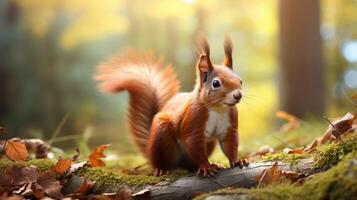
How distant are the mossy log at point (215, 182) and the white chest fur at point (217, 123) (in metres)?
0.16

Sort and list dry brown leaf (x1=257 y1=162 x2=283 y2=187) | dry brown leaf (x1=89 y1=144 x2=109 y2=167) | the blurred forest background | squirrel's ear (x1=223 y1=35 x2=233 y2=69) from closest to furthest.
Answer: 1. dry brown leaf (x1=257 y1=162 x2=283 y2=187)
2. squirrel's ear (x1=223 y1=35 x2=233 y2=69)
3. dry brown leaf (x1=89 y1=144 x2=109 y2=167)
4. the blurred forest background

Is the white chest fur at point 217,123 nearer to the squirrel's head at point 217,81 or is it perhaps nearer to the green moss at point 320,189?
the squirrel's head at point 217,81

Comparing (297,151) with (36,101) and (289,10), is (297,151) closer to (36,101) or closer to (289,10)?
(289,10)

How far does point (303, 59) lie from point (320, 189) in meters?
3.48

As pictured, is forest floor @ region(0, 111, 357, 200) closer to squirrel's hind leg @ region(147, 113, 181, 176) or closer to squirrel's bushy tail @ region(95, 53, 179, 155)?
squirrel's hind leg @ region(147, 113, 181, 176)

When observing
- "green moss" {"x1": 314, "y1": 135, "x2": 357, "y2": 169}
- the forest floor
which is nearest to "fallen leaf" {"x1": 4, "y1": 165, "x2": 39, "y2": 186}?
the forest floor

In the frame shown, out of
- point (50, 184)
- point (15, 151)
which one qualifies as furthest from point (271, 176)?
point (15, 151)

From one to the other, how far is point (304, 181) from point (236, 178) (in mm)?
291

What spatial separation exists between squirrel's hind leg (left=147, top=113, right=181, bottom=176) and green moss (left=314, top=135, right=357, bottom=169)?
57 cm

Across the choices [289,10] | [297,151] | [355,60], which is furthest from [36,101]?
[297,151]

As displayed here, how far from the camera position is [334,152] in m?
1.97

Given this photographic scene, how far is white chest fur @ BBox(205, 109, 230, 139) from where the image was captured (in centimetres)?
213

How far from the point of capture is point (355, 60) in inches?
340

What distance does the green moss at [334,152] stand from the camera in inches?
76.1
